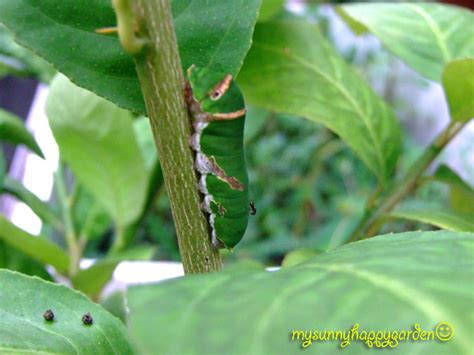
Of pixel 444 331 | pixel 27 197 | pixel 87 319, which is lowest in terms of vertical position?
pixel 27 197

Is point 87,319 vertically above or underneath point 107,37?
underneath

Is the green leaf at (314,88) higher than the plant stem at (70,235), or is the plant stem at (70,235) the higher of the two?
the green leaf at (314,88)

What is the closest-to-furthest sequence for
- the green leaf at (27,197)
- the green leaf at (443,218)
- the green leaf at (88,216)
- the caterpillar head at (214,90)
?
the caterpillar head at (214,90)
the green leaf at (443,218)
the green leaf at (27,197)
the green leaf at (88,216)

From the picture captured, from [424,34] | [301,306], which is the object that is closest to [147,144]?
[424,34]

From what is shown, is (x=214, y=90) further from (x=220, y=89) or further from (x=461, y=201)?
(x=461, y=201)

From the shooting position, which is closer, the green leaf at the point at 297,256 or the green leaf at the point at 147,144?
the green leaf at the point at 297,256

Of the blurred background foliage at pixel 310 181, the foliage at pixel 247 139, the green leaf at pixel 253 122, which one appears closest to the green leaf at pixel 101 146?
the foliage at pixel 247 139

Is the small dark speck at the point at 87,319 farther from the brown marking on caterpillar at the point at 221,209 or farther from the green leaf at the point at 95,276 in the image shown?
the green leaf at the point at 95,276
